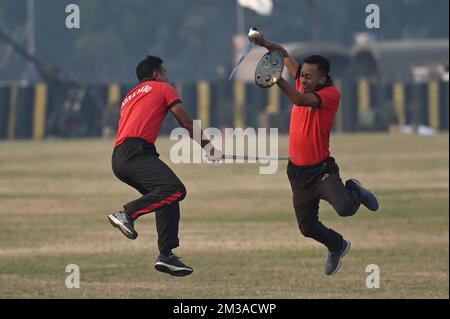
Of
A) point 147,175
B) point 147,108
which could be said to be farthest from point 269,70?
point 147,175

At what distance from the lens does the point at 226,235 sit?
1132 inches

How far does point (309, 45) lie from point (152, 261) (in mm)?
40453

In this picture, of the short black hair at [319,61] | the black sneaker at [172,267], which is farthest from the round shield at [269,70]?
the black sneaker at [172,267]

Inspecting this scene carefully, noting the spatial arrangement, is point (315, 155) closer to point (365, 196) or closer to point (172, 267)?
point (365, 196)

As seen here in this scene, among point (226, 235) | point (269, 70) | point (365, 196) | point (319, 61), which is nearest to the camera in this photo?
point (269, 70)

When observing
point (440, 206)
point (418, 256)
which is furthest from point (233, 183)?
point (418, 256)

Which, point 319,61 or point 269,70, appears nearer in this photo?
point 269,70

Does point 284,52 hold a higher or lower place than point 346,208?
higher

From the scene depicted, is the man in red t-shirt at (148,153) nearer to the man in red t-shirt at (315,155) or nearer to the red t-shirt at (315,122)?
the red t-shirt at (315,122)

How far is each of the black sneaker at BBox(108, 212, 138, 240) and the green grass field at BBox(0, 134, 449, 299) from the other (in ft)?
19.6

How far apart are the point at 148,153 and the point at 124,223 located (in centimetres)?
69

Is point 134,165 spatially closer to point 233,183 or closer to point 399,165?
point 233,183

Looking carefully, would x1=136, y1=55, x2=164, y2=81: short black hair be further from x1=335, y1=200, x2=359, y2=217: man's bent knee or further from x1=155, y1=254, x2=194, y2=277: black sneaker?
x1=335, y1=200, x2=359, y2=217: man's bent knee

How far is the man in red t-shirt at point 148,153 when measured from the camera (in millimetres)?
13938
